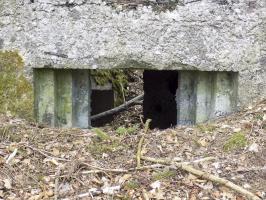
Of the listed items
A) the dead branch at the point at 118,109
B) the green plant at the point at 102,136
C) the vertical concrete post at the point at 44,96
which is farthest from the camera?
the dead branch at the point at 118,109

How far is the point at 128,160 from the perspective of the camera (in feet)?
11.9

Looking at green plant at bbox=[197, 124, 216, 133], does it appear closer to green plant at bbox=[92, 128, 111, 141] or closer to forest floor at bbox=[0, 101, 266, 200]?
forest floor at bbox=[0, 101, 266, 200]

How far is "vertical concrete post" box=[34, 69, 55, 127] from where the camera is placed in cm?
457

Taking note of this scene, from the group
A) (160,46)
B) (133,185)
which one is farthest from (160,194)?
(160,46)

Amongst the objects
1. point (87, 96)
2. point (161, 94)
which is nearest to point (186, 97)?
point (87, 96)

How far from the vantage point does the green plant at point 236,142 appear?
3.73 metres

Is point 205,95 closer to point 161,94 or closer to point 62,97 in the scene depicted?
point 62,97

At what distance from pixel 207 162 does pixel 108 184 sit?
708 mm

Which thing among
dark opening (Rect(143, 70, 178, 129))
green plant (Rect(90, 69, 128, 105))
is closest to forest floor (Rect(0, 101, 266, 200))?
dark opening (Rect(143, 70, 178, 129))

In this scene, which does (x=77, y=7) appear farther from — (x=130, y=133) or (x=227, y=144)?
(x=227, y=144)

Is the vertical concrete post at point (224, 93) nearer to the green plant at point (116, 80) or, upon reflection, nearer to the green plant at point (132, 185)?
the green plant at point (132, 185)

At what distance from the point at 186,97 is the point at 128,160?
1360mm

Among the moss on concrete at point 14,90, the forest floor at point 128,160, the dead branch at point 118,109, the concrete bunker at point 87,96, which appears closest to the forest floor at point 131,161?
the forest floor at point 128,160

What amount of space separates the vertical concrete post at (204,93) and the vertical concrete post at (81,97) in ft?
3.40
